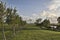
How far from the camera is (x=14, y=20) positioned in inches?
3036

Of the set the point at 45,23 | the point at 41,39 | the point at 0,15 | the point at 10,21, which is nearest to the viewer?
the point at 0,15

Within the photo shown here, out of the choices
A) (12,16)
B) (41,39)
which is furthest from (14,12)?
(41,39)

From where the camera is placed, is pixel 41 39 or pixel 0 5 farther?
pixel 41 39

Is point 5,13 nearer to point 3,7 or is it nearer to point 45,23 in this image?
point 3,7

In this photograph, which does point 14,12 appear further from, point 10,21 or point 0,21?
point 0,21

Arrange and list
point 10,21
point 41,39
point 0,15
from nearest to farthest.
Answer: point 0,15, point 41,39, point 10,21

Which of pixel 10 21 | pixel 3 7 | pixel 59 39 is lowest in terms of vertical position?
pixel 59 39

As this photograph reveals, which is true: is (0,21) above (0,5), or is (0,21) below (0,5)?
below

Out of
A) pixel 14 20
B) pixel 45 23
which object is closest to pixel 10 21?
pixel 14 20

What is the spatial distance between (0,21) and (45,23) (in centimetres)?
12758

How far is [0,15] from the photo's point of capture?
52.6 meters

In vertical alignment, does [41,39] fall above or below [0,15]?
below

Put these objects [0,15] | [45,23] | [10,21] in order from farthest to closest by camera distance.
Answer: [45,23] < [10,21] < [0,15]

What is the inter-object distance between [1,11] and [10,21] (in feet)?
76.3
